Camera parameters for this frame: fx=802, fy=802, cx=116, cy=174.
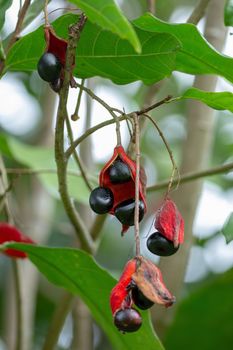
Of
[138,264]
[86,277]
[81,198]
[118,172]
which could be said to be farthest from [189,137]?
[138,264]

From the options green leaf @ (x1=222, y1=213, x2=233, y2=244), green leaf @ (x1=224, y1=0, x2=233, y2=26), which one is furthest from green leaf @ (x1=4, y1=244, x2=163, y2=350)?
green leaf @ (x1=224, y1=0, x2=233, y2=26)

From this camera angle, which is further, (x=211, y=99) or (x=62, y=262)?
(x=62, y=262)

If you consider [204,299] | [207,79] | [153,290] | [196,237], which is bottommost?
[196,237]

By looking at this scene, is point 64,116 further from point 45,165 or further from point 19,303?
point 45,165

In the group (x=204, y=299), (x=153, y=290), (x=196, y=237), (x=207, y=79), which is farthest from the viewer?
(x=196, y=237)

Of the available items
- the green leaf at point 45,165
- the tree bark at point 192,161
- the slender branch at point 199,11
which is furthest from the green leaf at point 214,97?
the green leaf at point 45,165

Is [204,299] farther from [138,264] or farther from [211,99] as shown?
[138,264]

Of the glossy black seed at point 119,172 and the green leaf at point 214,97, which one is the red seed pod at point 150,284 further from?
the green leaf at point 214,97
